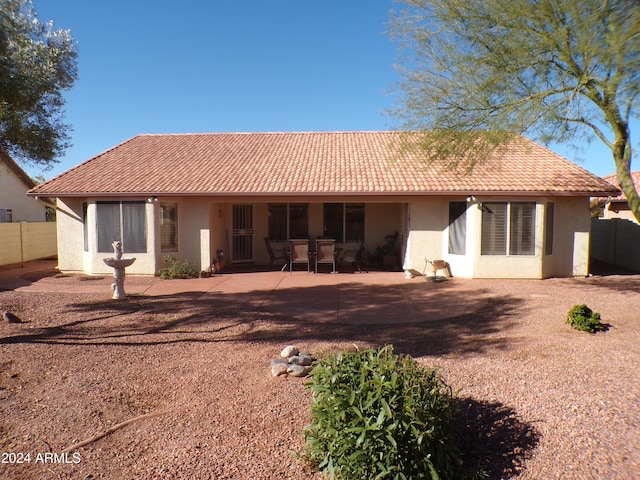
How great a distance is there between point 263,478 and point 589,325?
19.3 feet

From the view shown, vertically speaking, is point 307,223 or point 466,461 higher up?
point 307,223

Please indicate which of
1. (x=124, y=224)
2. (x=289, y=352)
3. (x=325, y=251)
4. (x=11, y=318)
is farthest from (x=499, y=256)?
(x=11, y=318)

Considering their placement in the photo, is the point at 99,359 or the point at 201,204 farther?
the point at 201,204

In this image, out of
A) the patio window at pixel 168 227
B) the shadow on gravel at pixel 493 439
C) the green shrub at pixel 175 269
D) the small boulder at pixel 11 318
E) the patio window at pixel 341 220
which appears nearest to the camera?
the shadow on gravel at pixel 493 439

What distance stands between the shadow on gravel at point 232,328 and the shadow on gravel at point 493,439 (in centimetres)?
175

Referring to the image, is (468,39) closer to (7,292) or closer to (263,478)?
(263,478)

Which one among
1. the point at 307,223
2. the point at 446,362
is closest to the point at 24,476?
the point at 446,362

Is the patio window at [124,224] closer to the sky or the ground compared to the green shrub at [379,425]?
closer to the sky

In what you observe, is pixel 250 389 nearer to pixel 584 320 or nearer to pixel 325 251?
pixel 584 320

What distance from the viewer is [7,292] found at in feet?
33.6

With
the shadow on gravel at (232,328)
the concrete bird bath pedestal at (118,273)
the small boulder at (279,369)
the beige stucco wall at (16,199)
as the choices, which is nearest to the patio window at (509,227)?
the shadow on gravel at (232,328)

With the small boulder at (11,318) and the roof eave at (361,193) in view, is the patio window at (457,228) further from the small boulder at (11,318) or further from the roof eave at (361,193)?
the small boulder at (11,318)

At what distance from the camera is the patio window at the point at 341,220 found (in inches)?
609

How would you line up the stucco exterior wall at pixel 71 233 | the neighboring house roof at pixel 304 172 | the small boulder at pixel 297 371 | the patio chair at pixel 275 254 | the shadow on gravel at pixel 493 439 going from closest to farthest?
1. the shadow on gravel at pixel 493 439
2. the small boulder at pixel 297 371
3. the neighboring house roof at pixel 304 172
4. the stucco exterior wall at pixel 71 233
5. the patio chair at pixel 275 254
